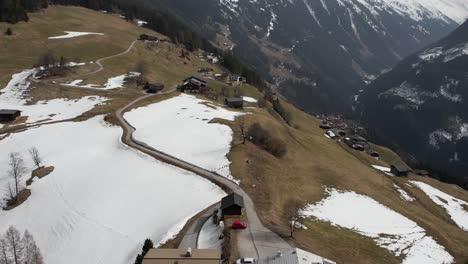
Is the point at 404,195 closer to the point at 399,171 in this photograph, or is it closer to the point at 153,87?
the point at 399,171

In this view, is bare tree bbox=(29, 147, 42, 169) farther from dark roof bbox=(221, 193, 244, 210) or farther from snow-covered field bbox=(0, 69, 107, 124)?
dark roof bbox=(221, 193, 244, 210)

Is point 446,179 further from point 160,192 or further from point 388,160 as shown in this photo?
point 160,192

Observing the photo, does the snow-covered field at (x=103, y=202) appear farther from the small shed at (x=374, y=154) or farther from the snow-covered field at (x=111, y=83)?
the small shed at (x=374, y=154)

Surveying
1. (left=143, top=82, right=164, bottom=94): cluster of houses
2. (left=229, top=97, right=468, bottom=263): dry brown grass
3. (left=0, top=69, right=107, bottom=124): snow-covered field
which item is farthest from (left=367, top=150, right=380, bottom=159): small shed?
(left=0, top=69, right=107, bottom=124): snow-covered field

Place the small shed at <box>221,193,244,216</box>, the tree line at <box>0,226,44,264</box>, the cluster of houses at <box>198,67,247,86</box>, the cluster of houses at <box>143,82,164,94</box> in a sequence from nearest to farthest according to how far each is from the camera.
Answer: the tree line at <box>0,226,44,264</box>
the small shed at <box>221,193,244,216</box>
the cluster of houses at <box>143,82,164,94</box>
the cluster of houses at <box>198,67,247,86</box>

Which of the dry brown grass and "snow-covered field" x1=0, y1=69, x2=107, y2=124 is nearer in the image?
the dry brown grass

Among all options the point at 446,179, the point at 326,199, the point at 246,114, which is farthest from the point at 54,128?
the point at 446,179
